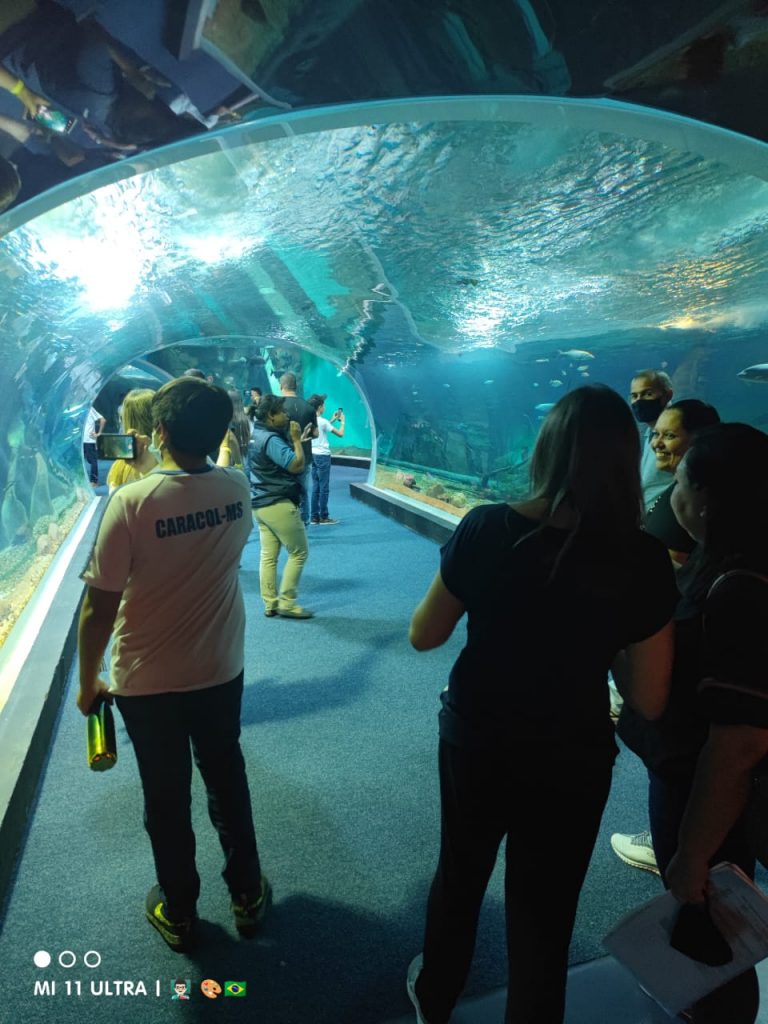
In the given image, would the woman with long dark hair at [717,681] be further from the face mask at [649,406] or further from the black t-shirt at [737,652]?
the face mask at [649,406]

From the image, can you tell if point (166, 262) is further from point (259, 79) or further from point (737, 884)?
point (737, 884)

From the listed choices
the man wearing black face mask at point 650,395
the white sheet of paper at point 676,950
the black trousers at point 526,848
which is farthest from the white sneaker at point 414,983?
the man wearing black face mask at point 650,395

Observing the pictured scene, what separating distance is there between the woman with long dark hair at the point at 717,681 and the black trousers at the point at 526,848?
0.71ft

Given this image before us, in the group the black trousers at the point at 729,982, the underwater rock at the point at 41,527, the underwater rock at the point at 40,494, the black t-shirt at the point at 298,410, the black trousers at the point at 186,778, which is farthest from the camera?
the underwater rock at the point at 40,494

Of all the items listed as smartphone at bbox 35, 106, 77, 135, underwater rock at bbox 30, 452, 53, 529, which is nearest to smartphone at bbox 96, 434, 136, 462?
smartphone at bbox 35, 106, 77, 135

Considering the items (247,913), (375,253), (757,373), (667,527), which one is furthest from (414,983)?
(757,373)

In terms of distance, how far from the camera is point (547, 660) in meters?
1.29

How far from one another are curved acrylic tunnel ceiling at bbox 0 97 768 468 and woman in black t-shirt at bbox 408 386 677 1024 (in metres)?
2.12

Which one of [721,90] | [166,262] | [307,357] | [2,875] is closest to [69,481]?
[166,262]

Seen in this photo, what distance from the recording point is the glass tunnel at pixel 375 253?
15.1ft

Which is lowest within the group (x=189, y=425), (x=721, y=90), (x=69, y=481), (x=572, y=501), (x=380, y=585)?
(x=380, y=585)

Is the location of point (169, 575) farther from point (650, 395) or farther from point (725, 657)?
point (650, 395)

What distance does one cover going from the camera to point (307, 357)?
25.4 meters

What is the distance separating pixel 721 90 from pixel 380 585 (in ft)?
17.7
